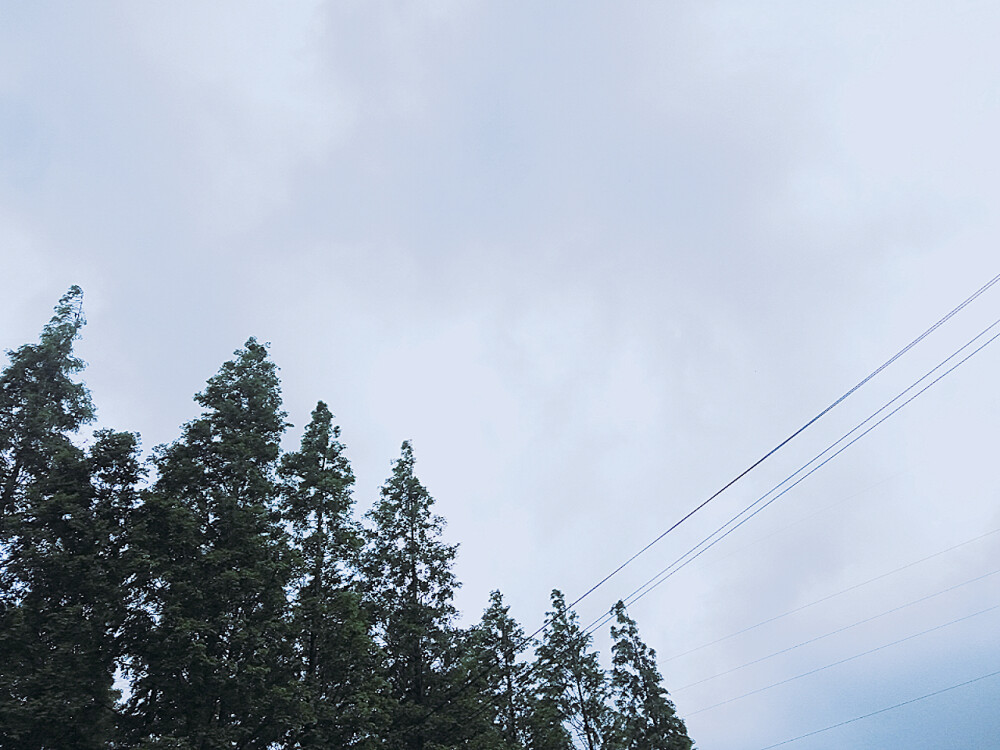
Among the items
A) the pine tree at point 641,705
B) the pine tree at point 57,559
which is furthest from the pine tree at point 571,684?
the pine tree at point 57,559

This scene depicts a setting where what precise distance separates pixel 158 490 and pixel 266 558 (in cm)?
390

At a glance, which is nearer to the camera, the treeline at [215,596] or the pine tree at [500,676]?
the treeline at [215,596]

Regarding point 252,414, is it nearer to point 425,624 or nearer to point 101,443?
point 101,443

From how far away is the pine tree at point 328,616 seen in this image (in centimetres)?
1639

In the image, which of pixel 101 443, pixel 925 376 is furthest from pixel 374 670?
pixel 925 376

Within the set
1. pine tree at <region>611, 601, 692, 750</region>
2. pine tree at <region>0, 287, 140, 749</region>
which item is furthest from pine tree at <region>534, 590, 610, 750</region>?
pine tree at <region>0, 287, 140, 749</region>

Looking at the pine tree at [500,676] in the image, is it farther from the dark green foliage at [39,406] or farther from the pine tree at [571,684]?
the dark green foliage at [39,406]

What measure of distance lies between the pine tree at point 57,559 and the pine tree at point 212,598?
31.4 inches

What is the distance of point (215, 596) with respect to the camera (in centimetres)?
1605

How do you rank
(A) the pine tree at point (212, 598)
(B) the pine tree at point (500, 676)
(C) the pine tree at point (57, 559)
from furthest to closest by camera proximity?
(B) the pine tree at point (500, 676) < (A) the pine tree at point (212, 598) < (C) the pine tree at point (57, 559)

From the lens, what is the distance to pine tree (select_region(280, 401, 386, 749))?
16391 millimetres

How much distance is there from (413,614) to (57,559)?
11.2 meters

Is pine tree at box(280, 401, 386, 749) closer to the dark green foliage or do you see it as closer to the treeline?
the treeline

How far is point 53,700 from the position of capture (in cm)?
1331
